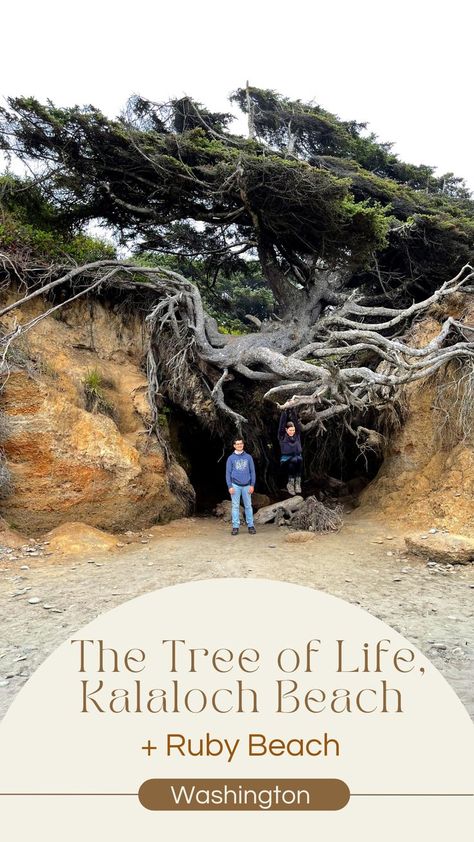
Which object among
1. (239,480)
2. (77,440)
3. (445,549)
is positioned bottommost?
(445,549)

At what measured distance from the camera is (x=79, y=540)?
7.20 metres

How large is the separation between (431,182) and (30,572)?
576 inches

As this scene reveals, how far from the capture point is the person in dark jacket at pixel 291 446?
31.0ft

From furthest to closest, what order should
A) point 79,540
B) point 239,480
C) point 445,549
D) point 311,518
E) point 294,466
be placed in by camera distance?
1. point 294,466
2. point 311,518
3. point 239,480
4. point 79,540
5. point 445,549

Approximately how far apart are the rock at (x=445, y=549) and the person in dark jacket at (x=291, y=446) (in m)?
3.15

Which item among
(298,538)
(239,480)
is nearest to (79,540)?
(239,480)

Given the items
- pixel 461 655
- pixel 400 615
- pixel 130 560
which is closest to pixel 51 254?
pixel 130 560

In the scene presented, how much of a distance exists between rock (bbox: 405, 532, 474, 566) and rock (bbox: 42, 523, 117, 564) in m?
4.14

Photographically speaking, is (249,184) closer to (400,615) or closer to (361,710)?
(400,615)

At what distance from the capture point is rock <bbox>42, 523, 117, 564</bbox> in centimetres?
695

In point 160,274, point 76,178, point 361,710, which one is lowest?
point 361,710

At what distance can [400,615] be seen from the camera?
4754mm

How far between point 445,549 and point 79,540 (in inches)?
192

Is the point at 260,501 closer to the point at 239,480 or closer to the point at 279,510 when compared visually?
the point at 279,510
